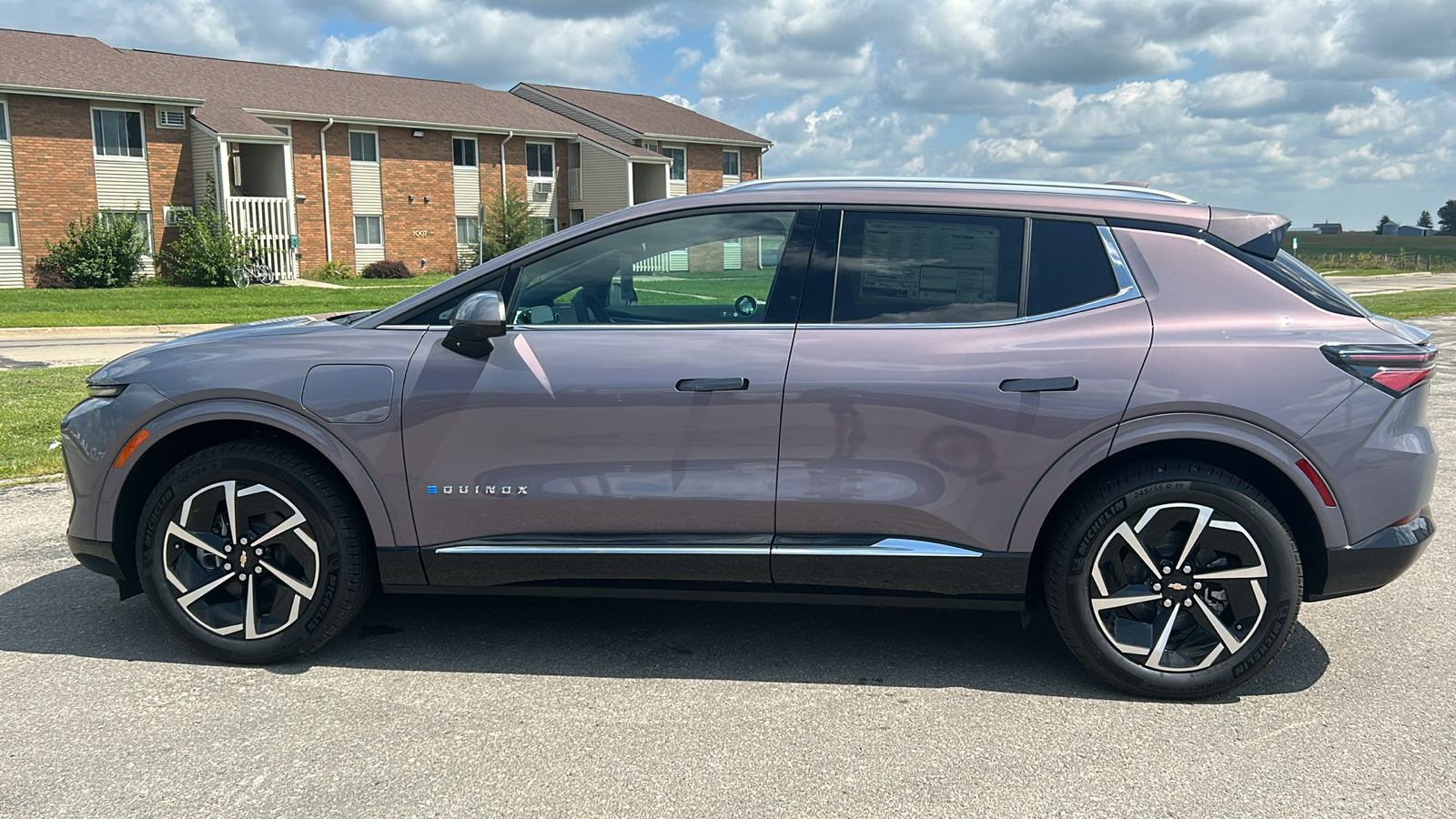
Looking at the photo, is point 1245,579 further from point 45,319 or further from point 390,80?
point 390,80

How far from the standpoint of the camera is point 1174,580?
384cm

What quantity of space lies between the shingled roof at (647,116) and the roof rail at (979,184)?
45581 millimetres

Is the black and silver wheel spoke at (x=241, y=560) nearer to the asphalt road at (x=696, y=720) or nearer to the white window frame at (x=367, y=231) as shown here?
the asphalt road at (x=696, y=720)

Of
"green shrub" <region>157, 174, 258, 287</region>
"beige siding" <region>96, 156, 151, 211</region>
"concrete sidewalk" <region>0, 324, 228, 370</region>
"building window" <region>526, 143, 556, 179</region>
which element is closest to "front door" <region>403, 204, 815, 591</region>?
"concrete sidewalk" <region>0, 324, 228, 370</region>

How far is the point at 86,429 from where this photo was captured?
13.9 feet

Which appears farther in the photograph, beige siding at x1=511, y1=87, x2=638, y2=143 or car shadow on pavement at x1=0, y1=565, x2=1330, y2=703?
beige siding at x1=511, y1=87, x2=638, y2=143

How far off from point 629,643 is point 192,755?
5.24 feet

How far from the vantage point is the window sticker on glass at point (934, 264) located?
3963mm

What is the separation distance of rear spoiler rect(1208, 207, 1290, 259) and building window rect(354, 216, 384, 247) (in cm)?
4012

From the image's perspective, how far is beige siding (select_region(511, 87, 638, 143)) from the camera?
4878 cm

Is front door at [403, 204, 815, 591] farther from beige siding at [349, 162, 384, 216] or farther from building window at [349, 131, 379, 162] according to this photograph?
building window at [349, 131, 379, 162]

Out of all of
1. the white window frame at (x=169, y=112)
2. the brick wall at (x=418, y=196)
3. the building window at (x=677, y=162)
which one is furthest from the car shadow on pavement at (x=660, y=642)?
the building window at (x=677, y=162)

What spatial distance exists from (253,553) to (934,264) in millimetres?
2647

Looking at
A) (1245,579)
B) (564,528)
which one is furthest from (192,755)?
(1245,579)
